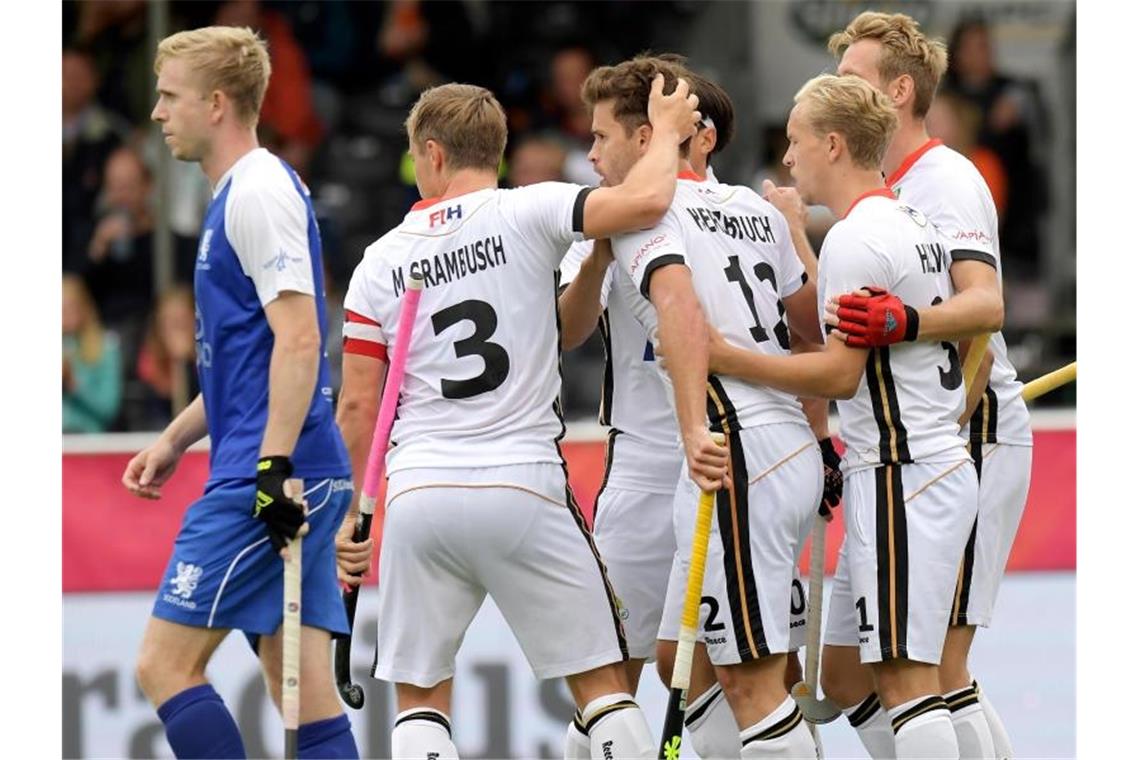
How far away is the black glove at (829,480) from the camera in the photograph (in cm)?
564

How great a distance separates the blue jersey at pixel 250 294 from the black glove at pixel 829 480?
145 cm

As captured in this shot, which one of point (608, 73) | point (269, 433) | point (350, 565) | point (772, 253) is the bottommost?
point (350, 565)

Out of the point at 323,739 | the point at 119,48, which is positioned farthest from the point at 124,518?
the point at 119,48

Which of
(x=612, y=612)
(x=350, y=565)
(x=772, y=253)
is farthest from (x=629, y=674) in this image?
(x=772, y=253)

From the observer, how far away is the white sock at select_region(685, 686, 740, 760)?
5695 mm

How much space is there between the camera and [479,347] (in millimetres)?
5148

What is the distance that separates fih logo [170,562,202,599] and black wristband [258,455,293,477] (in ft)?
1.00

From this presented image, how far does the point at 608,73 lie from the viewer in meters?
5.38

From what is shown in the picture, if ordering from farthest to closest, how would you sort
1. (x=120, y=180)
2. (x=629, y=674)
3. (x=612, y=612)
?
(x=120, y=180), (x=629, y=674), (x=612, y=612)

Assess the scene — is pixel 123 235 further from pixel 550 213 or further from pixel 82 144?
pixel 550 213

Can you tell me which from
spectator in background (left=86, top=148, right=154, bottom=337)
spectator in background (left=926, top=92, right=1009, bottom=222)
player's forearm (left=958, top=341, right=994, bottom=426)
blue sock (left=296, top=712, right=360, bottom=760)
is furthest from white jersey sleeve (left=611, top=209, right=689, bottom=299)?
spectator in background (left=926, top=92, right=1009, bottom=222)

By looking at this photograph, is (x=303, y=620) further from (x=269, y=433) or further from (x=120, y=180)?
(x=120, y=180)

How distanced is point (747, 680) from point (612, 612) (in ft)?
1.30

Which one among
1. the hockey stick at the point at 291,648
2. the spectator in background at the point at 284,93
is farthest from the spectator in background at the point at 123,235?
the hockey stick at the point at 291,648
